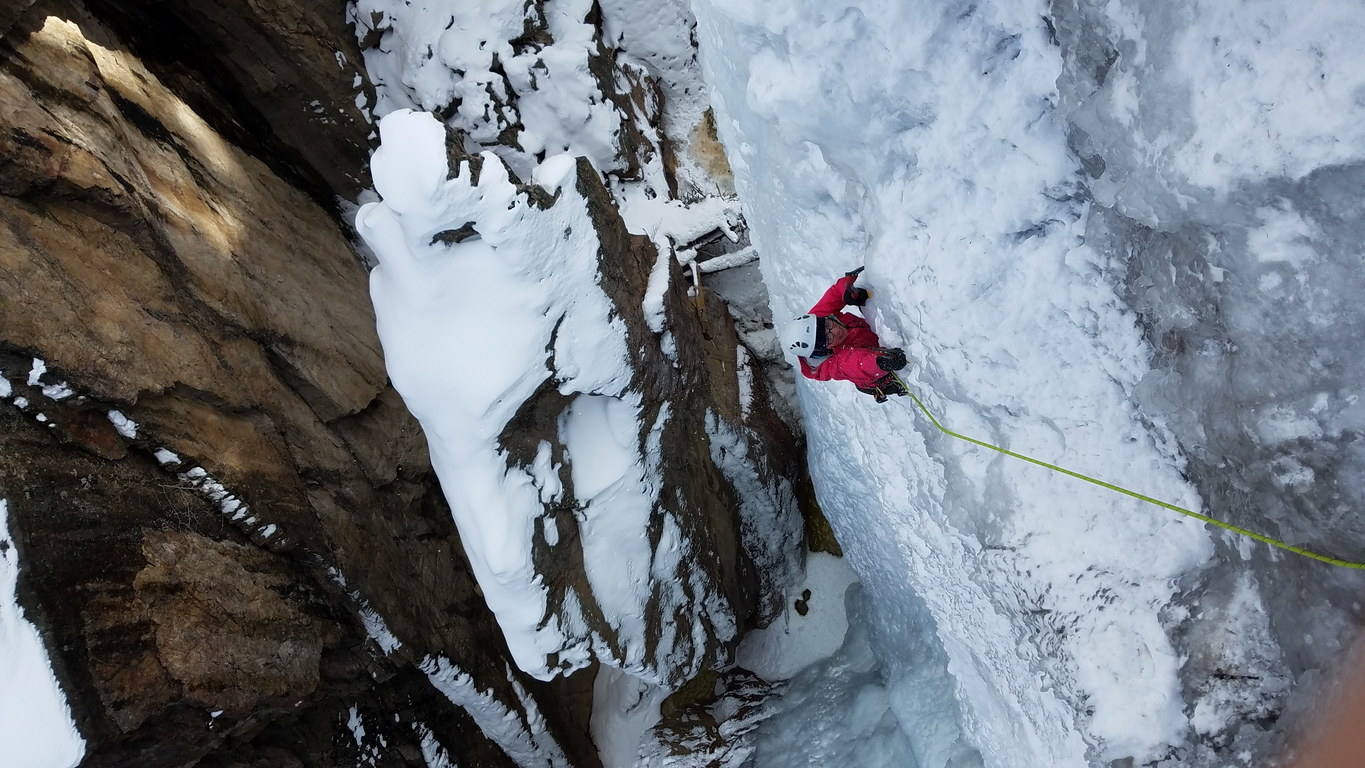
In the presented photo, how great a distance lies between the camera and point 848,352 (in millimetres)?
3260

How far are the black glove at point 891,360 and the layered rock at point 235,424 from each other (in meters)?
1.89

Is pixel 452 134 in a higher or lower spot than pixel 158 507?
higher

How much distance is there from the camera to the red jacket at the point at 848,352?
10.4 ft

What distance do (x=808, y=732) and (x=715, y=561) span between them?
5.84ft

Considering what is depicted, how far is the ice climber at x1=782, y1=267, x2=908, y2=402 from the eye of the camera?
3186mm

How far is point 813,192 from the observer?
357 cm

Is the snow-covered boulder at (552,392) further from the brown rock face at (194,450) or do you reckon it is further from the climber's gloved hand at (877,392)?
the climber's gloved hand at (877,392)

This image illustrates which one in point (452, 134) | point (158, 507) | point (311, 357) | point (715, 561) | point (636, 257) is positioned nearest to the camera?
point (158, 507)

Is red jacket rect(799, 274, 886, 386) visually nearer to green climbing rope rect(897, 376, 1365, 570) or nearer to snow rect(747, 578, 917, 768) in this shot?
green climbing rope rect(897, 376, 1365, 570)

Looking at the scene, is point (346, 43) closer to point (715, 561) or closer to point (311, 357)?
point (311, 357)

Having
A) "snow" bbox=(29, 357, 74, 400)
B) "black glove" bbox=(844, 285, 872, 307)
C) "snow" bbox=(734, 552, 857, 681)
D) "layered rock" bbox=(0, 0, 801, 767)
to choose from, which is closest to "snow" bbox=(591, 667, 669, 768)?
"layered rock" bbox=(0, 0, 801, 767)

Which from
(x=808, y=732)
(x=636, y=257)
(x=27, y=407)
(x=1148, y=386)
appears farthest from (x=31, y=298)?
(x=808, y=732)

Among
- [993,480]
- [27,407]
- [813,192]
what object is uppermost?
[27,407]

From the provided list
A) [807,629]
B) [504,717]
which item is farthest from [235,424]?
[807,629]
